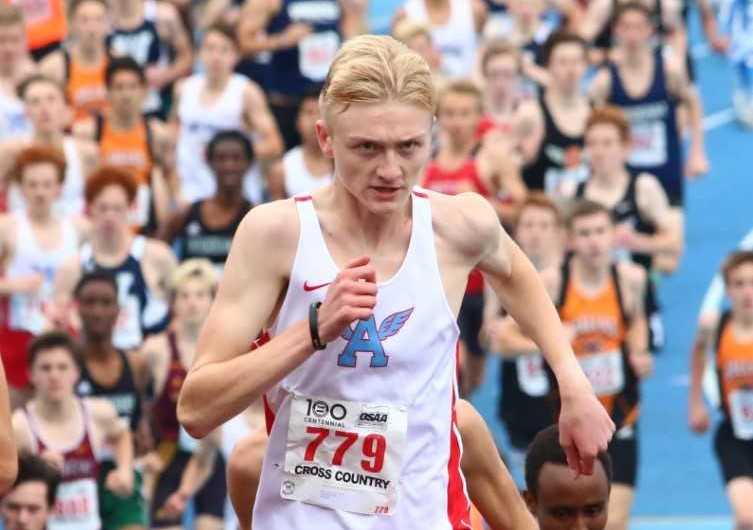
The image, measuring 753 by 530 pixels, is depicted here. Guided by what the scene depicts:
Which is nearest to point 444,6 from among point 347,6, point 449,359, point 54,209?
point 347,6

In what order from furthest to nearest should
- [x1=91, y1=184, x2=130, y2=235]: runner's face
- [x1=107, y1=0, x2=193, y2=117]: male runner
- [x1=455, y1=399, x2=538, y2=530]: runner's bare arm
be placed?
[x1=107, y1=0, x2=193, y2=117]: male runner, [x1=91, y1=184, x2=130, y2=235]: runner's face, [x1=455, y1=399, x2=538, y2=530]: runner's bare arm

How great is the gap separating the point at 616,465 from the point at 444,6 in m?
6.03

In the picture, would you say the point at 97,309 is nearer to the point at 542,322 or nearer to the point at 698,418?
the point at 698,418

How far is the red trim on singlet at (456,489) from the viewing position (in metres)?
5.61

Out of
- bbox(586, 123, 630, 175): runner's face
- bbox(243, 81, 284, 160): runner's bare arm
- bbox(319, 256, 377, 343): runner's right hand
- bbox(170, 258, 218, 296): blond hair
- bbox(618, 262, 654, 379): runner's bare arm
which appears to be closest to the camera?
bbox(319, 256, 377, 343): runner's right hand

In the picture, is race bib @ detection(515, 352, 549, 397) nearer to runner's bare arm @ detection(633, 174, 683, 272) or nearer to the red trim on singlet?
runner's bare arm @ detection(633, 174, 683, 272)

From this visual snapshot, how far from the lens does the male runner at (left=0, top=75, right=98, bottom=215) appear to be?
13.4m

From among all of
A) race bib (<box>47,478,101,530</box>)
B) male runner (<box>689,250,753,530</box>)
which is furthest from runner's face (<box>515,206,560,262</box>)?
race bib (<box>47,478,101,530</box>)

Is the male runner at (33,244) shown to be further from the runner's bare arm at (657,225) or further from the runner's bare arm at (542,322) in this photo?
the runner's bare arm at (542,322)

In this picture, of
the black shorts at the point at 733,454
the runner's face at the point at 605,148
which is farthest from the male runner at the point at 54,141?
the black shorts at the point at 733,454

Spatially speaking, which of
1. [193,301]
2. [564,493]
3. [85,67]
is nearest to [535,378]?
[193,301]

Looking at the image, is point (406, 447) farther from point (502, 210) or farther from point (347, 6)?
point (347, 6)

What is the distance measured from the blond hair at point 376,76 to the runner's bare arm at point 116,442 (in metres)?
5.67

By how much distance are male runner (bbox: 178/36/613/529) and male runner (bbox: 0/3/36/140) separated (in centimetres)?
895
